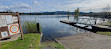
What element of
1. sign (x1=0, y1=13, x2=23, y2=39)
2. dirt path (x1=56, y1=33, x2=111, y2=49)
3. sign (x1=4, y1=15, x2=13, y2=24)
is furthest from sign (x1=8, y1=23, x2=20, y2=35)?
dirt path (x1=56, y1=33, x2=111, y2=49)

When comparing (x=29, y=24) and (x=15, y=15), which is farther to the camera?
(x=29, y=24)

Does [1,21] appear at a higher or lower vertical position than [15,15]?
lower

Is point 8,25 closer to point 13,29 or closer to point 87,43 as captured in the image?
point 13,29

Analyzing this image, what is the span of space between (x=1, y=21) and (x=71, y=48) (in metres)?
4.46

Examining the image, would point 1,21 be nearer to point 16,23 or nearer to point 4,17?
point 4,17

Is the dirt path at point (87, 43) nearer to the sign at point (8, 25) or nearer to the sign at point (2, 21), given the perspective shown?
the sign at point (8, 25)

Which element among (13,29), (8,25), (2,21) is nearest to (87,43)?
(13,29)

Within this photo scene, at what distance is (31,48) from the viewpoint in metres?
3.78

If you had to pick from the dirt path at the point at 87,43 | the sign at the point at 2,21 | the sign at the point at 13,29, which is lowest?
the dirt path at the point at 87,43

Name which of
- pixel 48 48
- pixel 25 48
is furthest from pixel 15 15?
pixel 48 48

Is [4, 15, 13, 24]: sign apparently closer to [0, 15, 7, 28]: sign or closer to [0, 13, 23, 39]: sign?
[0, 13, 23, 39]: sign

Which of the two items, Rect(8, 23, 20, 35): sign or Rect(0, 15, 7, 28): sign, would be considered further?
Rect(8, 23, 20, 35): sign

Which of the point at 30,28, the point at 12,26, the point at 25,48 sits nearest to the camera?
the point at 25,48

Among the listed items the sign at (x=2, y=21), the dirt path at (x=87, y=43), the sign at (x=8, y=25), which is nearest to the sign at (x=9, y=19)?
the sign at (x=8, y=25)
